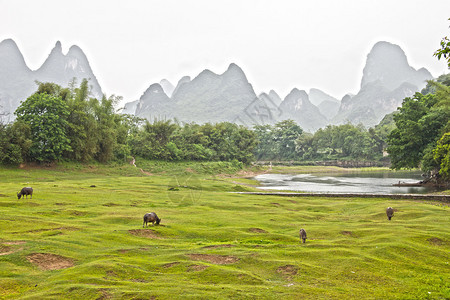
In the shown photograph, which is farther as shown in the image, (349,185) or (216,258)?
(349,185)

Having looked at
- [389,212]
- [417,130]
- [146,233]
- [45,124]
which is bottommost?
[146,233]

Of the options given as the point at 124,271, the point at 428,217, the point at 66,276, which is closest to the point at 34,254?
the point at 66,276

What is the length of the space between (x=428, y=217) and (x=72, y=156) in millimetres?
54557

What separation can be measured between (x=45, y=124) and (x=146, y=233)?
4524cm

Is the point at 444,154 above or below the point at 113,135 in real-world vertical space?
below

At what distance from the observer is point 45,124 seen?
5475 centimetres

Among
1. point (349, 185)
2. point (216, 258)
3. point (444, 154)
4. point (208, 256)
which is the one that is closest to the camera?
point (216, 258)

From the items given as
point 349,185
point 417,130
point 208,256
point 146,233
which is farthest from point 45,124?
point 417,130

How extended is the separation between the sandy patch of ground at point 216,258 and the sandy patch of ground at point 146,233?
456cm

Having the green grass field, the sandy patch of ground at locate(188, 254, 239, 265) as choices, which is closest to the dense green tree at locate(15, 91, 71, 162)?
the green grass field

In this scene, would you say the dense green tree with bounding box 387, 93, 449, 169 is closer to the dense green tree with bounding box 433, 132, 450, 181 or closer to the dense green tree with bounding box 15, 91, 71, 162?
the dense green tree with bounding box 433, 132, 450, 181

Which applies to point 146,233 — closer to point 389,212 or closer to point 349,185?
point 389,212

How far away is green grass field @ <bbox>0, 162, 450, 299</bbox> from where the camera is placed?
986 cm

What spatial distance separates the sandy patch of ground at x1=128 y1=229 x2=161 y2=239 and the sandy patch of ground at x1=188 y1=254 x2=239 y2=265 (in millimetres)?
4557
